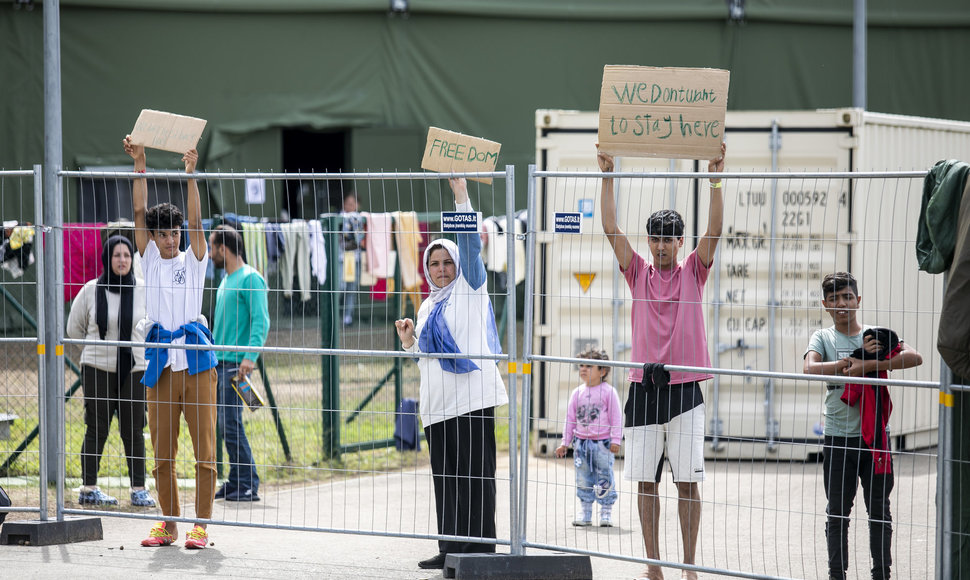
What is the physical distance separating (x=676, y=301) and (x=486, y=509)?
159 centimetres

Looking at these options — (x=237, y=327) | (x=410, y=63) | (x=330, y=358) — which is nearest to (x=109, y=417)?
(x=237, y=327)

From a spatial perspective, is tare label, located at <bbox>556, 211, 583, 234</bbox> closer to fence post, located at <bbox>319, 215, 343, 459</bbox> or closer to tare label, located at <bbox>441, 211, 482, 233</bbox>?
tare label, located at <bbox>441, 211, 482, 233</bbox>

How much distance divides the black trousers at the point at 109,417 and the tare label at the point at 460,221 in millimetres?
2854

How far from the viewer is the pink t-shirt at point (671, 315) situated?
18.3ft

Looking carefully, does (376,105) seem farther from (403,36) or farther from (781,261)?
(781,261)

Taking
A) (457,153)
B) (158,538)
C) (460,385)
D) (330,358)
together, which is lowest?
(158,538)

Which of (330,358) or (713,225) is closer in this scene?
(713,225)

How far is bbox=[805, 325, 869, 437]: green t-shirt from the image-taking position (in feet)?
17.9

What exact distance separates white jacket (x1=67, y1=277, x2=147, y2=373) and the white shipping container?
320 cm

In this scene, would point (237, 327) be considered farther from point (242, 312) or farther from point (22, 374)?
point (22, 374)

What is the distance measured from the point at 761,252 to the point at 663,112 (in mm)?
3860

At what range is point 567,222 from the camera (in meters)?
5.68

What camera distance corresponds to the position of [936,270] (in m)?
4.81

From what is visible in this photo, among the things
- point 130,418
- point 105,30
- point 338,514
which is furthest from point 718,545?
point 105,30
